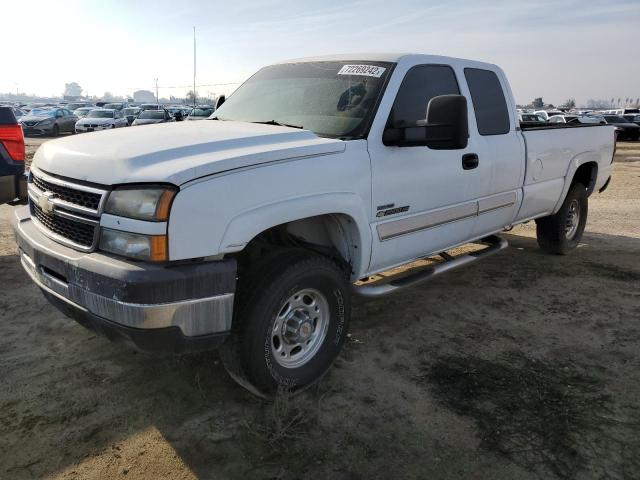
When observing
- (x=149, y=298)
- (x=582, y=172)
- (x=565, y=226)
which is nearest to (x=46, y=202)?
(x=149, y=298)

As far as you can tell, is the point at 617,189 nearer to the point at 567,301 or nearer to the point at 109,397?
the point at 567,301

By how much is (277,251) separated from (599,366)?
7.75 ft

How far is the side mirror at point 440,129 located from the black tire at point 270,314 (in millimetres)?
929

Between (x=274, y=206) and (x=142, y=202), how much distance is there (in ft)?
2.14

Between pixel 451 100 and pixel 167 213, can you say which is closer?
pixel 167 213

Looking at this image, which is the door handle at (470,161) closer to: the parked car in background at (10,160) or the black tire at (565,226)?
the black tire at (565,226)

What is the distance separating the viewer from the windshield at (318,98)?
350 centimetres

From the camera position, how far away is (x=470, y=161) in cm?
416

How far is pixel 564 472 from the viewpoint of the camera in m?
2.53

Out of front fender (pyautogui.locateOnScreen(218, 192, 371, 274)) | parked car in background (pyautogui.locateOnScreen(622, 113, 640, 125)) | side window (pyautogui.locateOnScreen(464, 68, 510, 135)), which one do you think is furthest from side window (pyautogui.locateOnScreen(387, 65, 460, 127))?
parked car in background (pyautogui.locateOnScreen(622, 113, 640, 125))

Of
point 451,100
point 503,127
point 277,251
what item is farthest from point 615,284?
point 277,251

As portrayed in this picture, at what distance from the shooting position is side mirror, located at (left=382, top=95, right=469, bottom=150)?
3.21 meters

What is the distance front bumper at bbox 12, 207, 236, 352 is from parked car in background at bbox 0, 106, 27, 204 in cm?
254

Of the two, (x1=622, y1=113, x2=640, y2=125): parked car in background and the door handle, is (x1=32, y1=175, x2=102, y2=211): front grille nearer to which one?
the door handle
